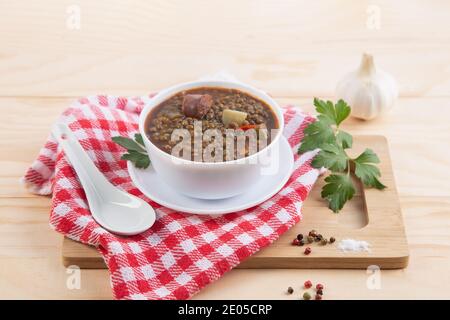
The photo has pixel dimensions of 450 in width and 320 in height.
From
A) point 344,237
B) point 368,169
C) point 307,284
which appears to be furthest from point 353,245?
point 368,169

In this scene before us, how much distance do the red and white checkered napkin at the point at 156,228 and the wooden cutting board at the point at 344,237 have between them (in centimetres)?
3

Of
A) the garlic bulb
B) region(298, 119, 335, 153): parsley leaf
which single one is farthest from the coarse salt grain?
the garlic bulb

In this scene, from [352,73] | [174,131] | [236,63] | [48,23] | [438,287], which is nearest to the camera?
Result: [438,287]

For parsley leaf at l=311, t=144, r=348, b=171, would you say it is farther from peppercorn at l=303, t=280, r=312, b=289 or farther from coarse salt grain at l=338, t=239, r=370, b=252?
peppercorn at l=303, t=280, r=312, b=289

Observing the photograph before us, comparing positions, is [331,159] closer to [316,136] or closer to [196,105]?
[316,136]

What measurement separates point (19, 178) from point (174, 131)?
51 cm

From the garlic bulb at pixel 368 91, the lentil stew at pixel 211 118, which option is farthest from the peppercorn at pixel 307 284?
the garlic bulb at pixel 368 91

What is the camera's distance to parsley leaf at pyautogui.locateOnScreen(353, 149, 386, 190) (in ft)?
6.80

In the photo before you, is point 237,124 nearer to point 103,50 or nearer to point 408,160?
point 408,160

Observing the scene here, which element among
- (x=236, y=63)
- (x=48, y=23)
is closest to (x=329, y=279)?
(x=236, y=63)

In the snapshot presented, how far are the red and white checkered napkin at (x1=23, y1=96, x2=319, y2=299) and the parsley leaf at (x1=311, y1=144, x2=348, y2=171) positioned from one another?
31 mm

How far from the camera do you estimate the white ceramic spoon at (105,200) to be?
1926 millimetres

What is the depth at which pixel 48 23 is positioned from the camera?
306 cm

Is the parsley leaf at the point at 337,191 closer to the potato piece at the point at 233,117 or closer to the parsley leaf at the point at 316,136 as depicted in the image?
the parsley leaf at the point at 316,136
